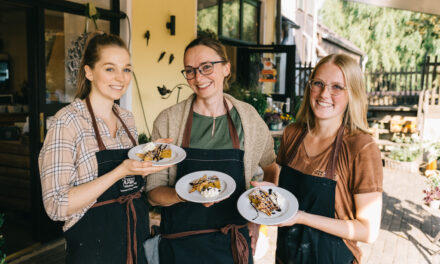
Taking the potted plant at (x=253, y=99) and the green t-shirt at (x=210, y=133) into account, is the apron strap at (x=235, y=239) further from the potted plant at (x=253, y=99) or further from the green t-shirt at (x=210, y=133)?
the potted plant at (x=253, y=99)

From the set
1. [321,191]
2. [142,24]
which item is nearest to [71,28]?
[142,24]

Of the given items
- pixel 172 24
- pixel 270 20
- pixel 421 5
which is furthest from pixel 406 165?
pixel 172 24

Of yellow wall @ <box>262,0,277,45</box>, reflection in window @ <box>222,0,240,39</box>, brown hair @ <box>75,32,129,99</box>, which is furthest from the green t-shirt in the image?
yellow wall @ <box>262,0,277,45</box>

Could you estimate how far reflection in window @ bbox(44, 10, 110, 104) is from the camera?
3703 millimetres

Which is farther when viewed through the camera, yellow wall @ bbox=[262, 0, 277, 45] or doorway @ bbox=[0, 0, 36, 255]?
yellow wall @ bbox=[262, 0, 277, 45]

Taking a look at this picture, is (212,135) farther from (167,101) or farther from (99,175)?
(167,101)

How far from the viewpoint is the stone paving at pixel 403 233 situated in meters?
3.97

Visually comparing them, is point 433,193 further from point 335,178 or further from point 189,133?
point 189,133

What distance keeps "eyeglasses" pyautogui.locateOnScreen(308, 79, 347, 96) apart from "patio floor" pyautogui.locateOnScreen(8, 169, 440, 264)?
2501 mm

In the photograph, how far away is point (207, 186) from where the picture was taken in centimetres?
158

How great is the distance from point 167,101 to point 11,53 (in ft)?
19.8

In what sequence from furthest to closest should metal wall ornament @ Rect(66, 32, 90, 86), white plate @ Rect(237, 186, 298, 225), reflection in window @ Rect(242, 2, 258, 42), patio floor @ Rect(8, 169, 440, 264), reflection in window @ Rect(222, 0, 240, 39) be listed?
reflection in window @ Rect(242, 2, 258, 42)
reflection in window @ Rect(222, 0, 240, 39)
metal wall ornament @ Rect(66, 32, 90, 86)
patio floor @ Rect(8, 169, 440, 264)
white plate @ Rect(237, 186, 298, 225)

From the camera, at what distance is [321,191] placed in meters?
1.58

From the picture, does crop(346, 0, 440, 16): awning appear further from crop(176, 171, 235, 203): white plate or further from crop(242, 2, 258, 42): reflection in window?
crop(176, 171, 235, 203): white plate
